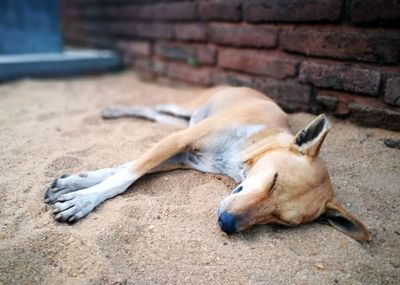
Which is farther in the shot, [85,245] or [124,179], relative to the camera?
[124,179]

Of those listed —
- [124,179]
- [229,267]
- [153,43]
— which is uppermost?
[153,43]

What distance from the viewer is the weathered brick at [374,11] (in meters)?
2.88

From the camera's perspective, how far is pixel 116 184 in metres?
2.49

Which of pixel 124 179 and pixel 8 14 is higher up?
pixel 8 14

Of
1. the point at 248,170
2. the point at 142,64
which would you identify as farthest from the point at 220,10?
the point at 248,170

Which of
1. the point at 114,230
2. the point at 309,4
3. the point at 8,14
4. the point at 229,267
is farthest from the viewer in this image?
the point at 8,14

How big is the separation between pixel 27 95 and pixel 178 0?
2.33m

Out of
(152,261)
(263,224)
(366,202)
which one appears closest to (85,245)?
(152,261)

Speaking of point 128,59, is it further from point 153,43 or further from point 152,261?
point 152,261

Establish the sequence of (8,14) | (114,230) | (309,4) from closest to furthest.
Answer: (114,230), (309,4), (8,14)

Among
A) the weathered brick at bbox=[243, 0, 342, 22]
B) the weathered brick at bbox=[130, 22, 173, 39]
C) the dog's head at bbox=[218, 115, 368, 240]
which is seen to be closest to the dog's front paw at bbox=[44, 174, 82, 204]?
the dog's head at bbox=[218, 115, 368, 240]

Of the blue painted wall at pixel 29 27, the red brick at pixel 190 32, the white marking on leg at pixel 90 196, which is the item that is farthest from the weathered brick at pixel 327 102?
the blue painted wall at pixel 29 27

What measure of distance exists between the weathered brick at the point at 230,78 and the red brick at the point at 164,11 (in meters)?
0.81

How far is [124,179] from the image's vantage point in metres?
2.53
